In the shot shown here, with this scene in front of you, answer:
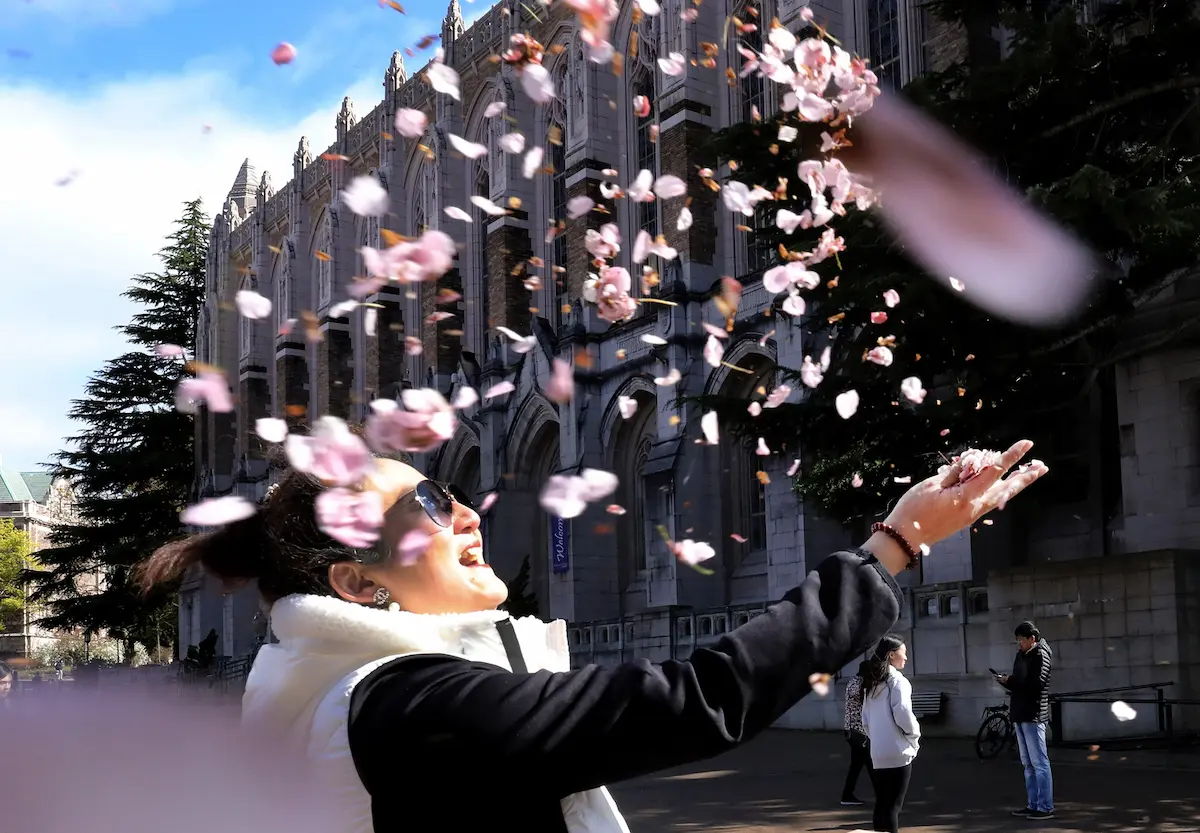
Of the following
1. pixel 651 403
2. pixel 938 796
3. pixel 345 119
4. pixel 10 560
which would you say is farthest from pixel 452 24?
pixel 10 560

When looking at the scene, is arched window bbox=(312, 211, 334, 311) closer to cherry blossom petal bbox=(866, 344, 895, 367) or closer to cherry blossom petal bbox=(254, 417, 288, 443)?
cherry blossom petal bbox=(866, 344, 895, 367)

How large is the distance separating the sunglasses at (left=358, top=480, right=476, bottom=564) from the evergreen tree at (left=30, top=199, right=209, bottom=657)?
4931cm

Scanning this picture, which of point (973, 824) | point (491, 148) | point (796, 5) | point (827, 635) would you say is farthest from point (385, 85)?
point (827, 635)

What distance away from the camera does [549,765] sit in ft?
5.18

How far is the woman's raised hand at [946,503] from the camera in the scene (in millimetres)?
1785

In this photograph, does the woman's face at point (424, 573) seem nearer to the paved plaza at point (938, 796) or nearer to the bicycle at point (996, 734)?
the paved plaza at point (938, 796)

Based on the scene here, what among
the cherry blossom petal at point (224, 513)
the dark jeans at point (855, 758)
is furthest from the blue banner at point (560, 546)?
the cherry blossom petal at point (224, 513)

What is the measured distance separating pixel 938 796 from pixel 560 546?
1583 cm

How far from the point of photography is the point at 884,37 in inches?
898

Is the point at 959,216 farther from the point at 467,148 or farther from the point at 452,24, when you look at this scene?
the point at 452,24

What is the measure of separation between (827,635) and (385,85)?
39073 millimetres

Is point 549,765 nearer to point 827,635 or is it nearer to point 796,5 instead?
point 827,635

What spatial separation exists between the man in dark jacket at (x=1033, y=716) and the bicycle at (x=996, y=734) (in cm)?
301

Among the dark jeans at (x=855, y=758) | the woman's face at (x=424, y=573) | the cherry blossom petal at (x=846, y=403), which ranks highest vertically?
the cherry blossom petal at (x=846, y=403)
